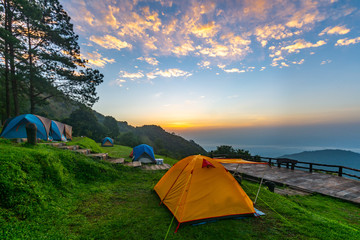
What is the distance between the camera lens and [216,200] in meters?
4.68

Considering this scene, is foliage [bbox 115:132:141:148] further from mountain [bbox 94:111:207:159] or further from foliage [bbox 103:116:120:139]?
foliage [bbox 103:116:120:139]

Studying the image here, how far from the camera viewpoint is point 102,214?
15.3ft

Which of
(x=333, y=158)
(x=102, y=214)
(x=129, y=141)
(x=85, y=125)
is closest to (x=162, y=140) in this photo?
(x=129, y=141)

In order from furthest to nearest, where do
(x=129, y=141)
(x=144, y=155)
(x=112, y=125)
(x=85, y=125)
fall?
(x=112, y=125) < (x=129, y=141) < (x=85, y=125) < (x=144, y=155)

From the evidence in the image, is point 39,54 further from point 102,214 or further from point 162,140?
point 162,140

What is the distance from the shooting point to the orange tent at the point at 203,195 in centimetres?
442

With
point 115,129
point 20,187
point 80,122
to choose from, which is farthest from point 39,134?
point 115,129

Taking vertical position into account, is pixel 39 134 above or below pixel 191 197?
above

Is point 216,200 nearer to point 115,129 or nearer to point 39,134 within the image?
point 39,134

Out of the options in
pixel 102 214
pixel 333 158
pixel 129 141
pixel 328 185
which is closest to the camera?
pixel 102 214

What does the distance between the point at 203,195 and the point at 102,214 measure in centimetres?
318

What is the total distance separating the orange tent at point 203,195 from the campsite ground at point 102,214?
0.26 metres

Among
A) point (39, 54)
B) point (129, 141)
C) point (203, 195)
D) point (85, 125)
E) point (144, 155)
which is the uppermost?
point (39, 54)

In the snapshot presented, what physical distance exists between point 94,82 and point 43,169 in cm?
1650
